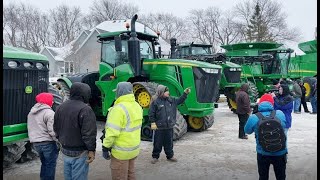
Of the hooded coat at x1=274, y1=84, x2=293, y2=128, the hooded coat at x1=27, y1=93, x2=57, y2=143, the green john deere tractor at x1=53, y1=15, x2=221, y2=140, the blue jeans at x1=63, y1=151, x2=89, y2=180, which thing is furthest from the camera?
the green john deere tractor at x1=53, y1=15, x2=221, y2=140

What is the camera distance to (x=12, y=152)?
18.9 ft

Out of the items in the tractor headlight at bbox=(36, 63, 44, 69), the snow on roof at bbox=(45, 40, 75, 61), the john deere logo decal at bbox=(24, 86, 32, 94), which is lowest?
the john deere logo decal at bbox=(24, 86, 32, 94)

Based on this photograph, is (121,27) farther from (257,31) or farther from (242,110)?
(242,110)

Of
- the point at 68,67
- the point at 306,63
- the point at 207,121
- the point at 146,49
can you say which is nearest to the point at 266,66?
the point at 306,63

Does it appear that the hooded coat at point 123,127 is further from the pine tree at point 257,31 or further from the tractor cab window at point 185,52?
the pine tree at point 257,31

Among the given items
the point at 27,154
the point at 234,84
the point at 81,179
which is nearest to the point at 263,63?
the point at 234,84

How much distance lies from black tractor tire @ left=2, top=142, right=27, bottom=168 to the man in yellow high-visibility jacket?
231cm

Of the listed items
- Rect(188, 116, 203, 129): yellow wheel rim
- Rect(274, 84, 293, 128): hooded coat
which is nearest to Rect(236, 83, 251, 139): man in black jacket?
Rect(188, 116, 203, 129): yellow wheel rim

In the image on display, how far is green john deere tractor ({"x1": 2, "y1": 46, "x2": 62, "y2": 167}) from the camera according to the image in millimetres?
4609

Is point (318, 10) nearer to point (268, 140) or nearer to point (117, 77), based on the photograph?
point (268, 140)

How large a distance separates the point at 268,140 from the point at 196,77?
413 centimetres

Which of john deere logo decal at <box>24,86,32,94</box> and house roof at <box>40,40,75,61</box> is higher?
house roof at <box>40,40,75,61</box>

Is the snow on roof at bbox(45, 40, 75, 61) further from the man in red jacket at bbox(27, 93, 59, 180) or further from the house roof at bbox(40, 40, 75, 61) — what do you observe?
the man in red jacket at bbox(27, 93, 59, 180)

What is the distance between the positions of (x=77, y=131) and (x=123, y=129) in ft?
1.73
